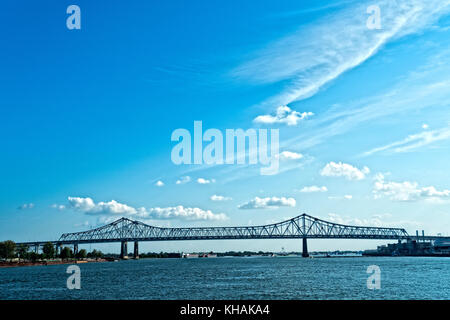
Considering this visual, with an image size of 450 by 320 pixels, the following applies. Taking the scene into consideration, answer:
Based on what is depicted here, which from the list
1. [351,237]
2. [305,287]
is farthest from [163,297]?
[351,237]

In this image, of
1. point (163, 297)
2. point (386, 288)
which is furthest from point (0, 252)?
point (386, 288)

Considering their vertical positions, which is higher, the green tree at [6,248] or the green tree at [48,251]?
the green tree at [6,248]

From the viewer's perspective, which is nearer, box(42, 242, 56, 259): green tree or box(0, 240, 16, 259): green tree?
box(0, 240, 16, 259): green tree

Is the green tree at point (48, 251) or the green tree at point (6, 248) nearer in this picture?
the green tree at point (6, 248)

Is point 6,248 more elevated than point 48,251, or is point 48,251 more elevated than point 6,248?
point 6,248

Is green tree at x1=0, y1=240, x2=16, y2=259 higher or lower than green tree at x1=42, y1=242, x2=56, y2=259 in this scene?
higher

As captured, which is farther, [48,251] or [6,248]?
[48,251]
